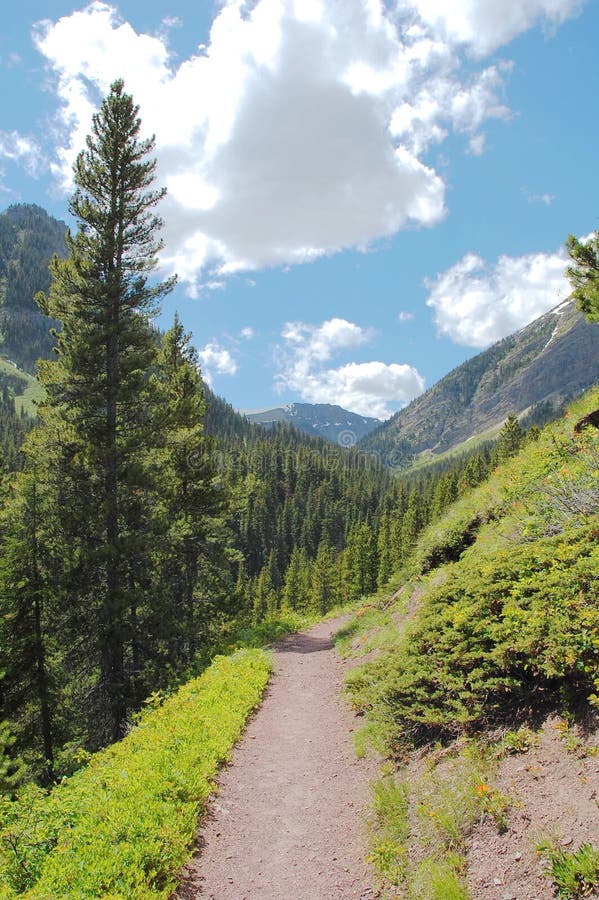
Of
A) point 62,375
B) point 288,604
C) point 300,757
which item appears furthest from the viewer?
point 288,604

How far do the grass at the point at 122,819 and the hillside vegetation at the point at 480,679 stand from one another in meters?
2.30

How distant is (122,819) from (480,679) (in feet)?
14.4

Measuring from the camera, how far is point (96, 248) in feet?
49.0

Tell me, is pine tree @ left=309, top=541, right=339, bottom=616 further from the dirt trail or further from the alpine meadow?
the dirt trail

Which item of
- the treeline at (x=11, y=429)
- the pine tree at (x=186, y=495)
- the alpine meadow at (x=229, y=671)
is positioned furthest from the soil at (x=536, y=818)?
the treeline at (x=11, y=429)

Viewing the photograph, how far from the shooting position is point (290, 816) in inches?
250

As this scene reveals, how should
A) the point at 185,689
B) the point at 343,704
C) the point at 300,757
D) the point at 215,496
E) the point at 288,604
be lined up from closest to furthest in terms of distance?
the point at 300,757 → the point at 343,704 → the point at 185,689 → the point at 215,496 → the point at 288,604

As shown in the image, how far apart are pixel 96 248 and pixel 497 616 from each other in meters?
15.0

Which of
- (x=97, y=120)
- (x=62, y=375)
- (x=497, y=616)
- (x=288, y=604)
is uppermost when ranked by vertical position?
(x=97, y=120)

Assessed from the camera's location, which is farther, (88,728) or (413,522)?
(413,522)

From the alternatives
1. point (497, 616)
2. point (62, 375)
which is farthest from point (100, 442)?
point (497, 616)

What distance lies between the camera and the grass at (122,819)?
14.8ft

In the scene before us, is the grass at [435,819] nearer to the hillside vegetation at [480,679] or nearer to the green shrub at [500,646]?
the hillside vegetation at [480,679]

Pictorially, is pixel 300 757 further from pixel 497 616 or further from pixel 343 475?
pixel 343 475
